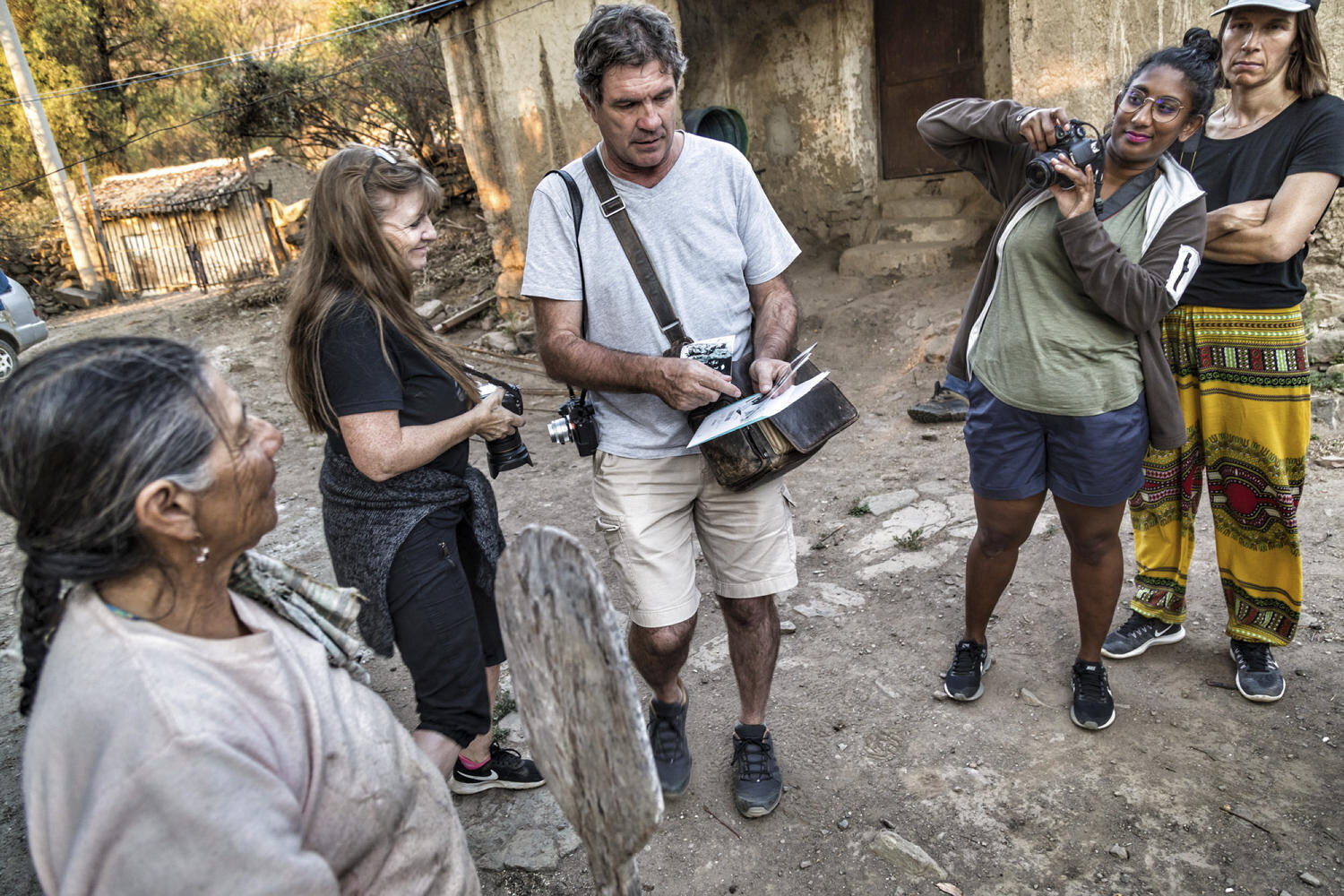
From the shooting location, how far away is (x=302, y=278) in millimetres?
2107

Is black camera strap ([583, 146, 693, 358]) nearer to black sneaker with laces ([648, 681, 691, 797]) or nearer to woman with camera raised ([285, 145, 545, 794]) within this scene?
woman with camera raised ([285, 145, 545, 794])

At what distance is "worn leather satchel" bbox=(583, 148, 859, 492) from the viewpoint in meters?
2.25

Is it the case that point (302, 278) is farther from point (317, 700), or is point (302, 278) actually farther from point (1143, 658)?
point (1143, 658)

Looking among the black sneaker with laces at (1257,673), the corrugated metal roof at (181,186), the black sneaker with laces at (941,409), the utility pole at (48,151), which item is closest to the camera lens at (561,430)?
the black sneaker with laces at (1257,673)

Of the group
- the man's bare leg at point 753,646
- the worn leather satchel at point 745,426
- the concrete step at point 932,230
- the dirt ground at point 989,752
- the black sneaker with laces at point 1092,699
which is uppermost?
the worn leather satchel at point 745,426

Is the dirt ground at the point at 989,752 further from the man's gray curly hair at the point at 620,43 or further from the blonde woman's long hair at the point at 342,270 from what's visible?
the man's gray curly hair at the point at 620,43

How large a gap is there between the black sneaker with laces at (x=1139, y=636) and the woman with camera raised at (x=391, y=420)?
219 cm

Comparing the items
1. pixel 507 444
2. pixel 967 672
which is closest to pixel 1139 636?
pixel 967 672

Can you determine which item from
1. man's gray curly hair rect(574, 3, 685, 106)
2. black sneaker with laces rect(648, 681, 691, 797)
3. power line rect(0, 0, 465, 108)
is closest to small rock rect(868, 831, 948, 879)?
black sneaker with laces rect(648, 681, 691, 797)

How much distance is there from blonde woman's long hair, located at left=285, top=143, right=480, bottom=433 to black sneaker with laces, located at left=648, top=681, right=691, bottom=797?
51.2 inches

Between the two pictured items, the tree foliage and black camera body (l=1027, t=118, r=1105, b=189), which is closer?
black camera body (l=1027, t=118, r=1105, b=189)

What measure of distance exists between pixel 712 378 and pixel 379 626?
1036 millimetres

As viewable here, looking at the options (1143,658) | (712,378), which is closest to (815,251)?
(1143,658)

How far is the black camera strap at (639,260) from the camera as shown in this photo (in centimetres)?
233
